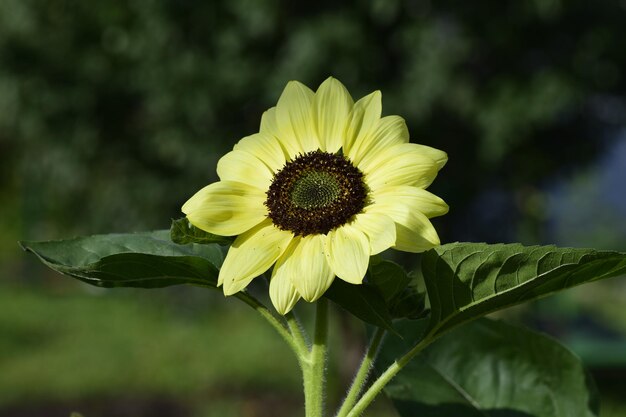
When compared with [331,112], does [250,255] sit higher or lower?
lower

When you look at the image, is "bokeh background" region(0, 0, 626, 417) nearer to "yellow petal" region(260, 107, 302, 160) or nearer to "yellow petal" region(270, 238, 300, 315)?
"yellow petal" region(260, 107, 302, 160)

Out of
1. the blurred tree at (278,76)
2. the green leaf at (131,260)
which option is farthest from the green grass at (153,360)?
the green leaf at (131,260)

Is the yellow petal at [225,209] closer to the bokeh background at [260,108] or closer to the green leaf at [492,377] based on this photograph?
the green leaf at [492,377]

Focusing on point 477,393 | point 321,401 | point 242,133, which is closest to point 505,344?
point 477,393

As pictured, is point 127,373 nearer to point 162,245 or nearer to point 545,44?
point 545,44

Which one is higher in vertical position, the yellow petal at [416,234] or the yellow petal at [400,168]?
the yellow petal at [400,168]

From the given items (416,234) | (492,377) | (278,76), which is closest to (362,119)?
(416,234)

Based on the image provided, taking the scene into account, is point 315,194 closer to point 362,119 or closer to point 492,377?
point 362,119

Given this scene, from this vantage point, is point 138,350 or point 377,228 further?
point 138,350
